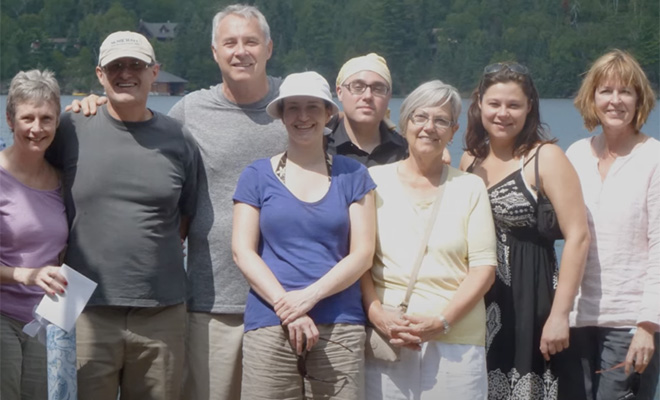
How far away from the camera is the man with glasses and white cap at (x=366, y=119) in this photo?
13.3 ft

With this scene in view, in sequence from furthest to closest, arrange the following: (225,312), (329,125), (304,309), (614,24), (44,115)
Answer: (614,24), (329,125), (225,312), (44,115), (304,309)

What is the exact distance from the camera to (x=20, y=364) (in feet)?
11.7

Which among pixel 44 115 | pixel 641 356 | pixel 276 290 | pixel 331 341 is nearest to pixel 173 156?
pixel 44 115

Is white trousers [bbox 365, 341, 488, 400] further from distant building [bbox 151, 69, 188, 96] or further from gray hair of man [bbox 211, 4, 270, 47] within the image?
distant building [bbox 151, 69, 188, 96]

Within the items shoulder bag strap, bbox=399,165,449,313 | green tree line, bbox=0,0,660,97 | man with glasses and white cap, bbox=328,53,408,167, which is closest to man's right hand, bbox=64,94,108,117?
man with glasses and white cap, bbox=328,53,408,167

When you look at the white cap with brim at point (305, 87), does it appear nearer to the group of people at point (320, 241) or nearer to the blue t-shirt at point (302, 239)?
the group of people at point (320, 241)

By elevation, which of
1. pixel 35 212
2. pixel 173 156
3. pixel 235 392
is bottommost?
pixel 235 392

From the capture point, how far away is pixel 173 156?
3799 mm

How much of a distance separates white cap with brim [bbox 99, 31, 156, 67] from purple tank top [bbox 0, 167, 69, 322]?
0.59 metres

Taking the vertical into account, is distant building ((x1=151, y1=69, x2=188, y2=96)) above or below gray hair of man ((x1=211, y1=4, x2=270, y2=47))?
above

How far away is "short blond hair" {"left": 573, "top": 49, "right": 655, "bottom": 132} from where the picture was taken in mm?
3781

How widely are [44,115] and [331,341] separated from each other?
1.39 m

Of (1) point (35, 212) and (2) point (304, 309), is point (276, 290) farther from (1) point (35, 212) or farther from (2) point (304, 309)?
(1) point (35, 212)

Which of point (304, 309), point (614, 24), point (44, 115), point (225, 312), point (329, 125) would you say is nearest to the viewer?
point (304, 309)
